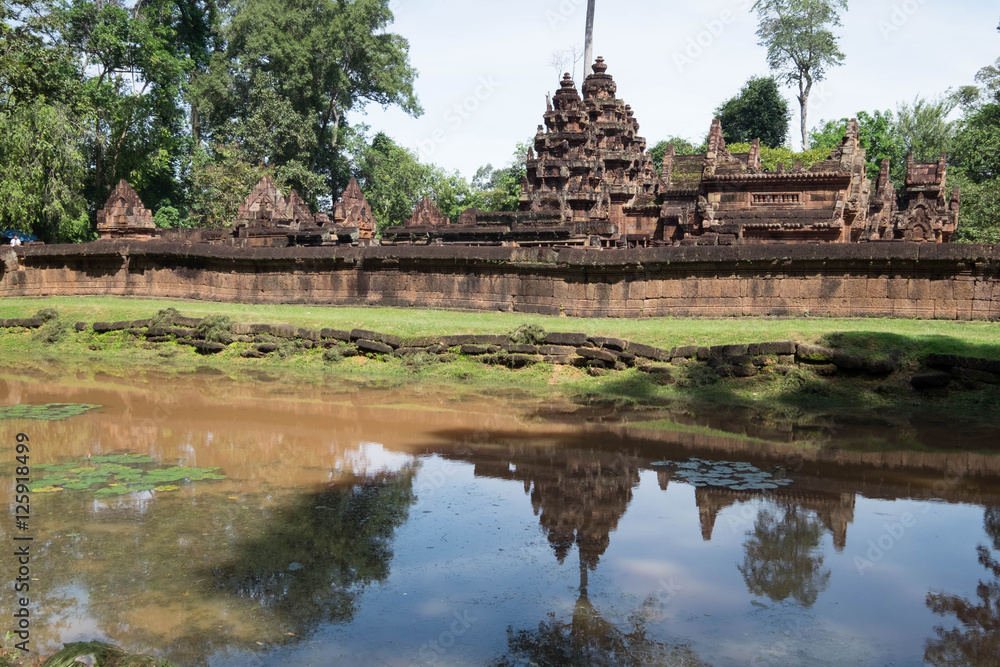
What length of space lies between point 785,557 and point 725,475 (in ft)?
6.53

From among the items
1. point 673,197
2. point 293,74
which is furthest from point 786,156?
point 293,74

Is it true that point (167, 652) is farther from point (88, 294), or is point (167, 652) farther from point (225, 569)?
point (88, 294)

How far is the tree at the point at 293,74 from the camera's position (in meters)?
47.6

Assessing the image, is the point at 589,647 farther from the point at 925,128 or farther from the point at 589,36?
the point at 925,128

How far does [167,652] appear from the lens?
4363 mm

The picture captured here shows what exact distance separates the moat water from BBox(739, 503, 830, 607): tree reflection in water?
0.02 m

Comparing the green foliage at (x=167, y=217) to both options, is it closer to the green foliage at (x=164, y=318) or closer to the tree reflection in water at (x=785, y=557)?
the green foliage at (x=164, y=318)

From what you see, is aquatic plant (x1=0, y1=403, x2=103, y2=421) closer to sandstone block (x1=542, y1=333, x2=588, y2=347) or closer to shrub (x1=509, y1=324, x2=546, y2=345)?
shrub (x1=509, y1=324, x2=546, y2=345)

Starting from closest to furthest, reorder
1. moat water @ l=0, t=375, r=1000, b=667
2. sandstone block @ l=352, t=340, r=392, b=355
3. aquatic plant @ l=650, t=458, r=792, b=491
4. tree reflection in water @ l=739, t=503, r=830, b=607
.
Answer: moat water @ l=0, t=375, r=1000, b=667
tree reflection in water @ l=739, t=503, r=830, b=607
aquatic plant @ l=650, t=458, r=792, b=491
sandstone block @ l=352, t=340, r=392, b=355

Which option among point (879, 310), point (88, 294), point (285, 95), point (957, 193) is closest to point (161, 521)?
point (879, 310)

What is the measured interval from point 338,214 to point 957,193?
24.1m

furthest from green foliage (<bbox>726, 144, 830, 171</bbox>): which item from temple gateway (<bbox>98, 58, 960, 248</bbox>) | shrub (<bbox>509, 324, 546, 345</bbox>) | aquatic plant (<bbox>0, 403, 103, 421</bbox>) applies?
aquatic plant (<bbox>0, 403, 103, 421</bbox>)

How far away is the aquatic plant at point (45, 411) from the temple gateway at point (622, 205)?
1135 centimetres

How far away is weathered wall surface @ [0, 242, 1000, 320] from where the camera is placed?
13430 mm
